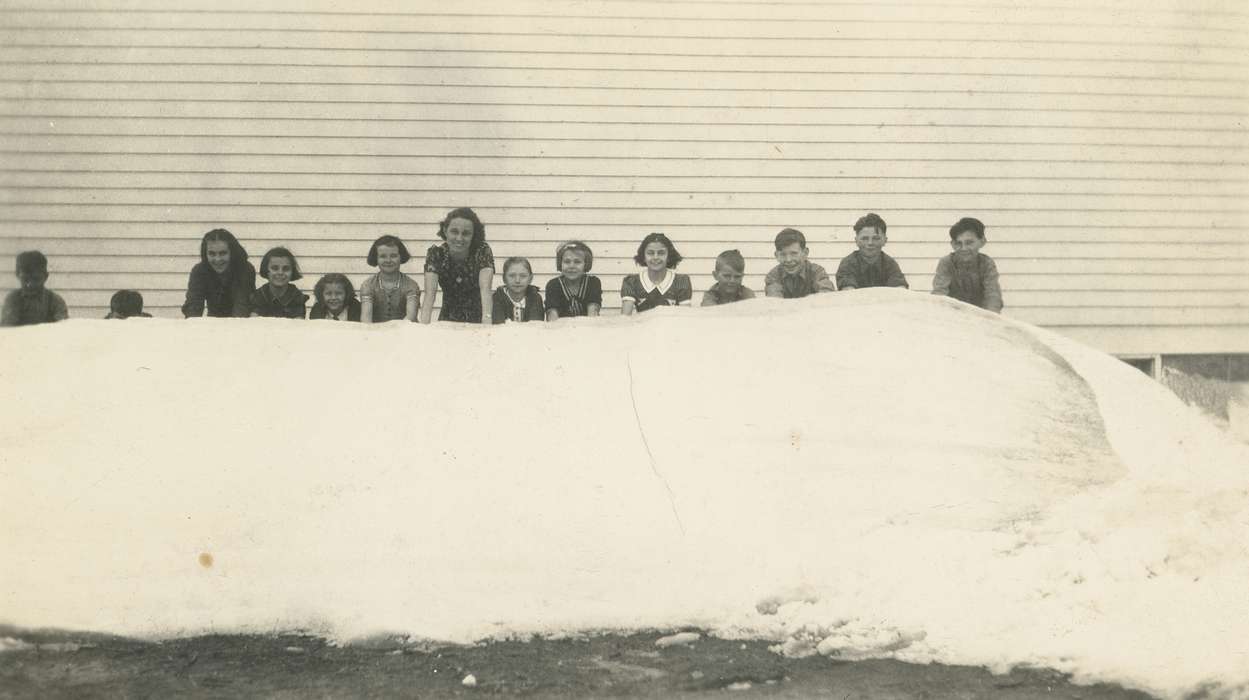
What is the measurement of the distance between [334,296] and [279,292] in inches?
13.4

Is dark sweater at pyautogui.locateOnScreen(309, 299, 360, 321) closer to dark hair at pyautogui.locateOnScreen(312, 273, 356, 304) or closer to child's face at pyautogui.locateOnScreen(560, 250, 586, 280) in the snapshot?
dark hair at pyautogui.locateOnScreen(312, 273, 356, 304)

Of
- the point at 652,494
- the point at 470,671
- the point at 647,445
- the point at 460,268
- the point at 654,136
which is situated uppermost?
the point at 654,136

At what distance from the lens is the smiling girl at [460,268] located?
5000 millimetres

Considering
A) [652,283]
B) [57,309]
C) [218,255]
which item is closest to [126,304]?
[57,309]

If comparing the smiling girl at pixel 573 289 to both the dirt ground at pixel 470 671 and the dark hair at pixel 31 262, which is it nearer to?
the dirt ground at pixel 470 671

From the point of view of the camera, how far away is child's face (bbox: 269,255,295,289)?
17.6 ft

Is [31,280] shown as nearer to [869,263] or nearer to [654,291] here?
[654,291]

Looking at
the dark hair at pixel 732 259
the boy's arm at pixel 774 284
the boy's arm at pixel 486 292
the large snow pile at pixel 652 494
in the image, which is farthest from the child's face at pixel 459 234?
the large snow pile at pixel 652 494

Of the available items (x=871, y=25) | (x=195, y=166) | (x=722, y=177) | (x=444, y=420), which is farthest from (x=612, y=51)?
(x=444, y=420)

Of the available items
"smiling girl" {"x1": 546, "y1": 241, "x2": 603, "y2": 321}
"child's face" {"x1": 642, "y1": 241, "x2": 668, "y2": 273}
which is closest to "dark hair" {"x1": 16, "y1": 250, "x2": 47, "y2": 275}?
"smiling girl" {"x1": 546, "y1": 241, "x2": 603, "y2": 321}

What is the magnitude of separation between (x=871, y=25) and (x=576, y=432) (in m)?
4.86

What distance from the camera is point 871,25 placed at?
6.87 m

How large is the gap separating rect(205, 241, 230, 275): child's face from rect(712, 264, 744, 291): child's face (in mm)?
2399

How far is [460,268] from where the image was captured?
16.7 ft
